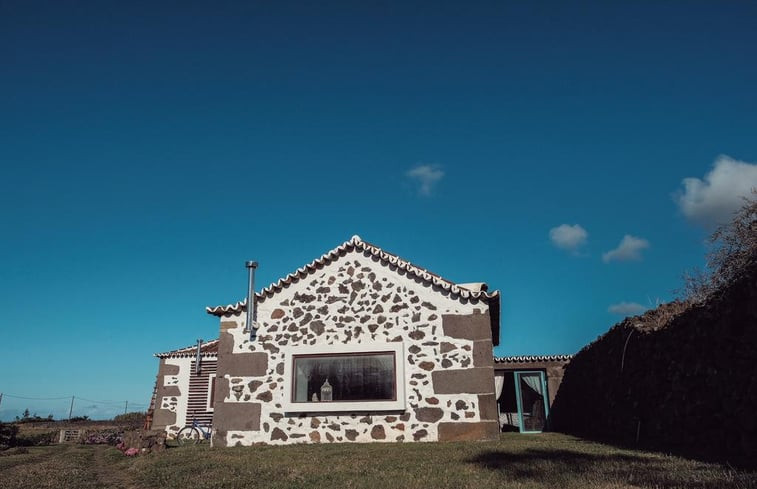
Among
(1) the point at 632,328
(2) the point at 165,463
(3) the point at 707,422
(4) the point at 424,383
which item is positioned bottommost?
(2) the point at 165,463

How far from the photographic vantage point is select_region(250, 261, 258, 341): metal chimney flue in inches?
488

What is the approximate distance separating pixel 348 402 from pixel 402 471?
5.48m

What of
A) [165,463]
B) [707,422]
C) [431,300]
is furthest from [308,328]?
[707,422]

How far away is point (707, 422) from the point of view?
7117mm

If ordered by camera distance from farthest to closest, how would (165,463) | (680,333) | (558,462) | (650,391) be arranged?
(650,391)
(165,463)
(680,333)
(558,462)

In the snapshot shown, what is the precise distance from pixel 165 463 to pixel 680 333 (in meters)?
8.89

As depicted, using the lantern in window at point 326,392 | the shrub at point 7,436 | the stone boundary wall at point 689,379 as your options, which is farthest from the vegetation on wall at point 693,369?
the shrub at point 7,436

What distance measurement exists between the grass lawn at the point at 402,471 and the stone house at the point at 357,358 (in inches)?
68.3

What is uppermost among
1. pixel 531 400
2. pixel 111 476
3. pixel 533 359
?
pixel 533 359

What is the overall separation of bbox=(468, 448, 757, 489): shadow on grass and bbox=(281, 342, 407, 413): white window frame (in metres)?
4.04

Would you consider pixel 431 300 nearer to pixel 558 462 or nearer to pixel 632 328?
pixel 632 328

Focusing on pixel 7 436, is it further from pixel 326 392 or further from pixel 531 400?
pixel 531 400

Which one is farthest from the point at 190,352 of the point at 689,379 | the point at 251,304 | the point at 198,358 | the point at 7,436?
the point at 689,379

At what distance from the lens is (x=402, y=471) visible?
20.6 feet
